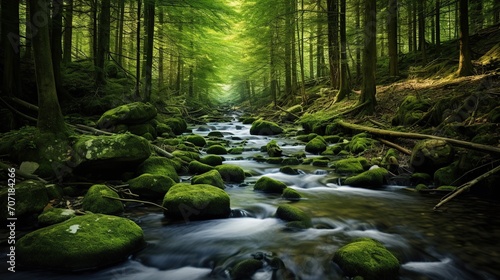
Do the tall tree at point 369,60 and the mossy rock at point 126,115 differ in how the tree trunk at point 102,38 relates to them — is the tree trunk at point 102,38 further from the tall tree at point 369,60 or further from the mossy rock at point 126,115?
the tall tree at point 369,60

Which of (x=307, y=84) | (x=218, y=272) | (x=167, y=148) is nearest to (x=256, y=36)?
(x=307, y=84)

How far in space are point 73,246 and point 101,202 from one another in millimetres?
1625

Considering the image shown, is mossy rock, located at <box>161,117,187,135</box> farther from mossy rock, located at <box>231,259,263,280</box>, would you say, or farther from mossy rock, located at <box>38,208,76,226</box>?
mossy rock, located at <box>231,259,263,280</box>

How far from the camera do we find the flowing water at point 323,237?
3.95 m

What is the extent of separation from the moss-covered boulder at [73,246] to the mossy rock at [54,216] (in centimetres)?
72

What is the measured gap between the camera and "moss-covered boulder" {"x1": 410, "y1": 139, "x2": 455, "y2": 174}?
709cm

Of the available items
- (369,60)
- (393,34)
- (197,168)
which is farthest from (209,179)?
(393,34)

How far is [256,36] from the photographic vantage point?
2450 centimetres

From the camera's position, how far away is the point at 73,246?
12.0 feet

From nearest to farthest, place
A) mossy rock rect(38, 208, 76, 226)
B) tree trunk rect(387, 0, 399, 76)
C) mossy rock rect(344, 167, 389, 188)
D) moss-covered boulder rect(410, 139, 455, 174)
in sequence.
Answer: mossy rock rect(38, 208, 76, 226)
moss-covered boulder rect(410, 139, 455, 174)
mossy rock rect(344, 167, 389, 188)
tree trunk rect(387, 0, 399, 76)

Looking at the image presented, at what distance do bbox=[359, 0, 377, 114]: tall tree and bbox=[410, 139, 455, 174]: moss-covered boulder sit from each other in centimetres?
513

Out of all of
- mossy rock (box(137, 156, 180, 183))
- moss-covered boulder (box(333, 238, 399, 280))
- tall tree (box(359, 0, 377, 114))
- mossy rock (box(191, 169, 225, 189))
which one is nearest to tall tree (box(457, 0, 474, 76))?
tall tree (box(359, 0, 377, 114))

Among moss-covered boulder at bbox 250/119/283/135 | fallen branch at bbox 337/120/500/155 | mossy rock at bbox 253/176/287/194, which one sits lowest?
mossy rock at bbox 253/176/287/194

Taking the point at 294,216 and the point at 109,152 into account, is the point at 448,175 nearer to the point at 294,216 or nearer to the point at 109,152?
the point at 294,216
